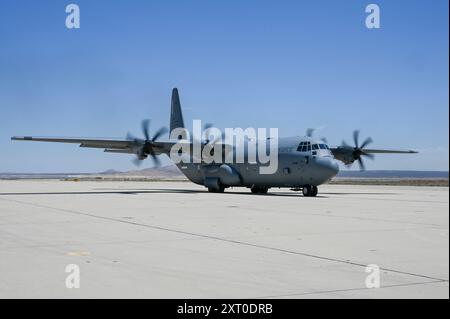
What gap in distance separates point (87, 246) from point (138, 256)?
1731 millimetres

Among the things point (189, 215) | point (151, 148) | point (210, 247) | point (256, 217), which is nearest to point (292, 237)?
point (210, 247)

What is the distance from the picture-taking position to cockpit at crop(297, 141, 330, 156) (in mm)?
33344

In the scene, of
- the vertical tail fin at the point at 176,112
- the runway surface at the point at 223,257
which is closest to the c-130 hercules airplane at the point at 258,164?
the vertical tail fin at the point at 176,112

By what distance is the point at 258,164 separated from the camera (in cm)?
3772

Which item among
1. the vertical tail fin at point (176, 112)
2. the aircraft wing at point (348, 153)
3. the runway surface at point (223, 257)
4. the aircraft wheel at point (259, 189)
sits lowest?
the aircraft wheel at point (259, 189)

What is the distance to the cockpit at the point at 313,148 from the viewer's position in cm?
3334

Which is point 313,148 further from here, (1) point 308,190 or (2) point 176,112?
(2) point 176,112

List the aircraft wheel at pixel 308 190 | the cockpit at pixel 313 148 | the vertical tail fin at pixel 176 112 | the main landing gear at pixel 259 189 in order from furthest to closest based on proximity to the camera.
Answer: the vertical tail fin at pixel 176 112 < the main landing gear at pixel 259 189 < the aircraft wheel at pixel 308 190 < the cockpit at pixel 313 148

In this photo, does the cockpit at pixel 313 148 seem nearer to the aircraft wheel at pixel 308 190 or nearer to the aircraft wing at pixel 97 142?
the aircraft wheel at pixel 308 190

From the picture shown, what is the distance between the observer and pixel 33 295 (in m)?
6.62

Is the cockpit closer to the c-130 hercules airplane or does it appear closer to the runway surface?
the c-130 hercules airplane

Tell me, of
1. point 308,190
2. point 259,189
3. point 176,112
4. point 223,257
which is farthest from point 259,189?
point 223,257

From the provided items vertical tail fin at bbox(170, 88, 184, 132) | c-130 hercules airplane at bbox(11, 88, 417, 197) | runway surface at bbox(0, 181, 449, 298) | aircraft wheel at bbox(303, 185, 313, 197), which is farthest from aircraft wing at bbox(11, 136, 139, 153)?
runway surface at bbox(0, 181, 449, 298)

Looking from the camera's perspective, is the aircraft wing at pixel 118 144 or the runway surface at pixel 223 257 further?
the aircraft wing at pixel 118 144
